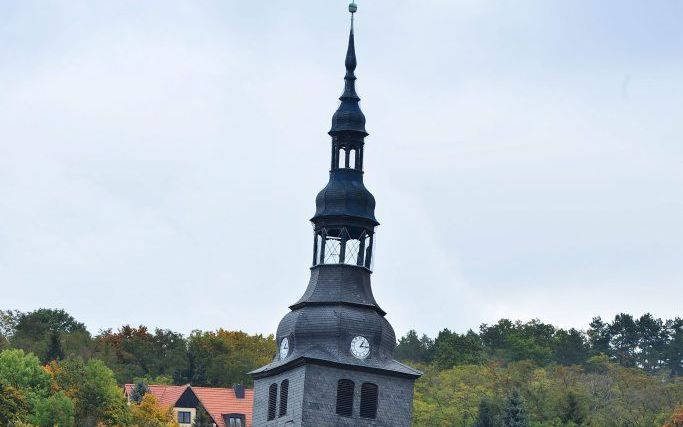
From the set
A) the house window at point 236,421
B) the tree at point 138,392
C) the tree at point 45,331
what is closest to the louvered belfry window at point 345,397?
the tree at point 138,392

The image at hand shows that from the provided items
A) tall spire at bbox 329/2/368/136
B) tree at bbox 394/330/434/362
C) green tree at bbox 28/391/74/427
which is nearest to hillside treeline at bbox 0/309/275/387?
tree at bbox 394/330/434/362

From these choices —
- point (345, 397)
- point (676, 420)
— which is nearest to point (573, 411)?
point (676, 420)

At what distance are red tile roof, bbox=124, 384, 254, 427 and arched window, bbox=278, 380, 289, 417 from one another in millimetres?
52587

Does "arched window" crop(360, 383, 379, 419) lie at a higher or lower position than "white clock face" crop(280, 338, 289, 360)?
lower

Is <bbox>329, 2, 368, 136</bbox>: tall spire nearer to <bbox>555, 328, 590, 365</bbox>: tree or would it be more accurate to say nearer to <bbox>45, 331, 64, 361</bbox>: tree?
<bbox>45, 331, 64, 361</bbox>: tree

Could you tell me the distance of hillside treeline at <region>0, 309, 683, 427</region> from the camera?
118 metres

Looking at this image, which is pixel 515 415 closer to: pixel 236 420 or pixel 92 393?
pixel 236 420

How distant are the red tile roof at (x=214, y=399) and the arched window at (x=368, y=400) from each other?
5425 centimetres

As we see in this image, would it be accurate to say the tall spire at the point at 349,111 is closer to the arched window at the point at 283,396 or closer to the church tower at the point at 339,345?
the church tower at the point at 339,345

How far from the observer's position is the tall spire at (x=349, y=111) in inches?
3339

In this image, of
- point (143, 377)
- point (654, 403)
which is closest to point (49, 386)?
point (143, 377)

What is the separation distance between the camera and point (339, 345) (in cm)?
8075

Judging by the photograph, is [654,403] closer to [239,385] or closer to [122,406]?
[239,385]

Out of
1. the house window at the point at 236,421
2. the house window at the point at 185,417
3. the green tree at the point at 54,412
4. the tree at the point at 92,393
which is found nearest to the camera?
the green tree at the point at 54,412
